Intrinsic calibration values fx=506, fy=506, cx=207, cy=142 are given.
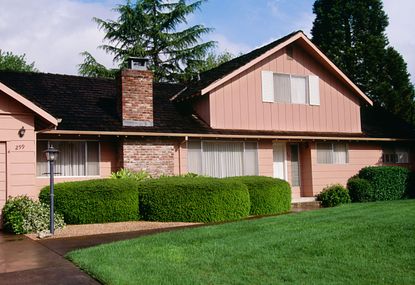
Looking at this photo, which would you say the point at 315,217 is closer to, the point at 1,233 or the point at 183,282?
the point at 183,282

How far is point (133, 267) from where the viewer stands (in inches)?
300

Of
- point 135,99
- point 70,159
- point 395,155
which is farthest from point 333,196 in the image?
point 70,159

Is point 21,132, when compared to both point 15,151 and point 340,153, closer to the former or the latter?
point 15,151

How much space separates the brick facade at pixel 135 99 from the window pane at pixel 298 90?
6236 mm

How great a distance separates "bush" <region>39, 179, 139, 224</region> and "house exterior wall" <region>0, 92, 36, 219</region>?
31.8 inches

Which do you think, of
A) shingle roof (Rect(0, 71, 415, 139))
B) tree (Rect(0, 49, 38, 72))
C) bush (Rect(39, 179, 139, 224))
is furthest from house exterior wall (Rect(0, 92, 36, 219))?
tree (Rect(0, 49, 38, 72))

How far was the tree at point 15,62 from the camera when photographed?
48094 millimetres

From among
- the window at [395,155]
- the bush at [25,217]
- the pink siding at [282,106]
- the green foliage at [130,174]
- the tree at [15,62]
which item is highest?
the tree at [15,62]

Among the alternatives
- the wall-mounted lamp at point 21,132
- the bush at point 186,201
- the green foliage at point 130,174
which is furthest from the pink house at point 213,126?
the bush at point 186,201

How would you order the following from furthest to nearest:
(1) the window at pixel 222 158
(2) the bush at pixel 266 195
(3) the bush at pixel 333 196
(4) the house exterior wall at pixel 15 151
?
(3) the bush at pixel 333 196 < (1) the window at pixel 222 158 < (2) the bush at pixel 266 195 < (4) the house exterior wall at pixel 15 151

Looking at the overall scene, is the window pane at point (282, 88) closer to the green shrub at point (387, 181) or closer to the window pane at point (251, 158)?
the window pane at point (251, 158)

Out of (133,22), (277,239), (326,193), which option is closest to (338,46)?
(133,22)

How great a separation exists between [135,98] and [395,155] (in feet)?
40.8

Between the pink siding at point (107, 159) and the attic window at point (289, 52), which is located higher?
the attic window at point (289, 52)
